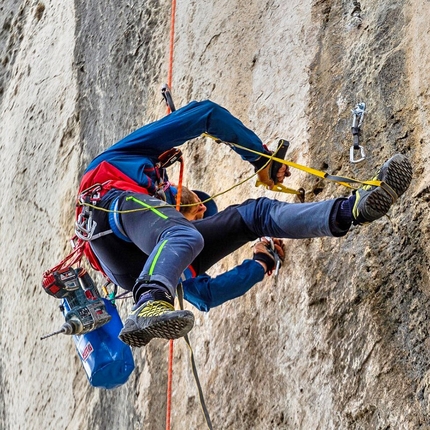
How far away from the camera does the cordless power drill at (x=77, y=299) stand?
12.6ft

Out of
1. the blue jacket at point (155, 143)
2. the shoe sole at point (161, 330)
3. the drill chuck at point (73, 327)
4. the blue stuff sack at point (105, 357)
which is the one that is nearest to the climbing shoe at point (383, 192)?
the shoe sole at point (161, 330)

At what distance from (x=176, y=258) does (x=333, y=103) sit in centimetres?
153

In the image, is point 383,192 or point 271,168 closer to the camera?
point 383,192

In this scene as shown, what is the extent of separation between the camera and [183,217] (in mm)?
3650

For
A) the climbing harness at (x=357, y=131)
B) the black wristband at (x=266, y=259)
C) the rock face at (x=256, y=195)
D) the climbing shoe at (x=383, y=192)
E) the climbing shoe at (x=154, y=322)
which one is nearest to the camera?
the climbing shoe at (x=154, y=322)

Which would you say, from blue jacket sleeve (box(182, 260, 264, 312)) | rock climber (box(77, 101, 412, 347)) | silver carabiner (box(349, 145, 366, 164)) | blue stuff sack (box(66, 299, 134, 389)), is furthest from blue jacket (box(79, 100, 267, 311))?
blue stuff sack (box(66, 299, 134, 389))

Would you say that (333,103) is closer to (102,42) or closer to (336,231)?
(336,231)

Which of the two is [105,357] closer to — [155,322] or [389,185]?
[155,322]

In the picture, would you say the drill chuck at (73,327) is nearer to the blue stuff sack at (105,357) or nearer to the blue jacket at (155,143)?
the blue stuff sack at (105,357)

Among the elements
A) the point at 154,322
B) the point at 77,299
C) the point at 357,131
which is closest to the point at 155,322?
the point at 154,322

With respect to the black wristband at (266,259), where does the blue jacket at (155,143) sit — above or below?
above

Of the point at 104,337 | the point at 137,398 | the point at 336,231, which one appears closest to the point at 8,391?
the point at 137,398

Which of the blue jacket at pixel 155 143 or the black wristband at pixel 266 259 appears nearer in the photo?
the blue jacket at pixel 155 143

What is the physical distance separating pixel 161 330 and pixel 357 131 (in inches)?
63.2
